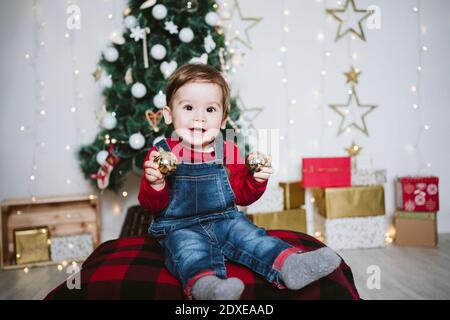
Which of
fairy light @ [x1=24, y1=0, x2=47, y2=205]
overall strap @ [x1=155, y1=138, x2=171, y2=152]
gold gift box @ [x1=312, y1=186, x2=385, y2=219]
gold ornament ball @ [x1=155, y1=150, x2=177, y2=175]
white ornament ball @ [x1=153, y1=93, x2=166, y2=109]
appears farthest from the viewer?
fairy light @ [x1=24, y1=0, x2=47, y2=205]

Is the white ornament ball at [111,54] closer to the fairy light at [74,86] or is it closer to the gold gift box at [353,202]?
the fairy light at [74,86]

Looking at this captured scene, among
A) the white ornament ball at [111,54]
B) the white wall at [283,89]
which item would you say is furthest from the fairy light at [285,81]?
the white ornament ball at [111,54]

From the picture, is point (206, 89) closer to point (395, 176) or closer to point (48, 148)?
point (48, 148)

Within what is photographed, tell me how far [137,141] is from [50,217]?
874 millimetres

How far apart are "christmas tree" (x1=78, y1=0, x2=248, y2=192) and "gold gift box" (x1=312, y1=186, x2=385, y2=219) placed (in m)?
0.67

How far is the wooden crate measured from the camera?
2.33 metres

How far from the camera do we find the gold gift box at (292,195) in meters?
2.45

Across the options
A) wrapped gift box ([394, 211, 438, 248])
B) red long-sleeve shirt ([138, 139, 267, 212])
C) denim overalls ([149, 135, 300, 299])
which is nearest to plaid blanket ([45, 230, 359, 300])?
denim overalls ([149, 135, 300, 299])

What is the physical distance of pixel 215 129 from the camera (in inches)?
47.8

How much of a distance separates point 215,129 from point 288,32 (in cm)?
186

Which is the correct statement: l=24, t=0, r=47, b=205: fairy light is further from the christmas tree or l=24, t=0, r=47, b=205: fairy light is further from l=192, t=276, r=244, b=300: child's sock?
l=192, t=276, r=244, b=300: child's sock

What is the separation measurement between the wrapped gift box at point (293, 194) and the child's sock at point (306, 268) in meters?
1.51

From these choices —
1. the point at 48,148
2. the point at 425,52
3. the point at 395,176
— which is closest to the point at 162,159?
the point at 48,148

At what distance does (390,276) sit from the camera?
1897mm
